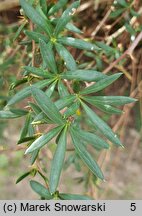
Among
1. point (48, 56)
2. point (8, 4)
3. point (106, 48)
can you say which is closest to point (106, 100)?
point (48, 56)

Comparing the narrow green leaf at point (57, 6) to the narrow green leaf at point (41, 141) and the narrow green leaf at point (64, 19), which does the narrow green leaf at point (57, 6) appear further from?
the narrow green leaf at point (41, 141)

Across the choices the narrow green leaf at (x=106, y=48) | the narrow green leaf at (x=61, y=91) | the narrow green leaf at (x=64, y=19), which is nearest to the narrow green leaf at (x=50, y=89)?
the narrow green leaf at (x=61, y=91)

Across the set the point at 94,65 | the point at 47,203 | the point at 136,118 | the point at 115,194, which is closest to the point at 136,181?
the point at 115,194

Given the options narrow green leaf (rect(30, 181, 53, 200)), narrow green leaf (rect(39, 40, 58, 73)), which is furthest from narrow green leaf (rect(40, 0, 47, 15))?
narrow green leaf (rect(30, 181, 53, 200))

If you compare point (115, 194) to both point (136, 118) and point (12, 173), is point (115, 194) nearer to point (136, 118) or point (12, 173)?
point (136, 118)

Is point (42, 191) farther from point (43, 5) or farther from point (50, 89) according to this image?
point (43, 5)
